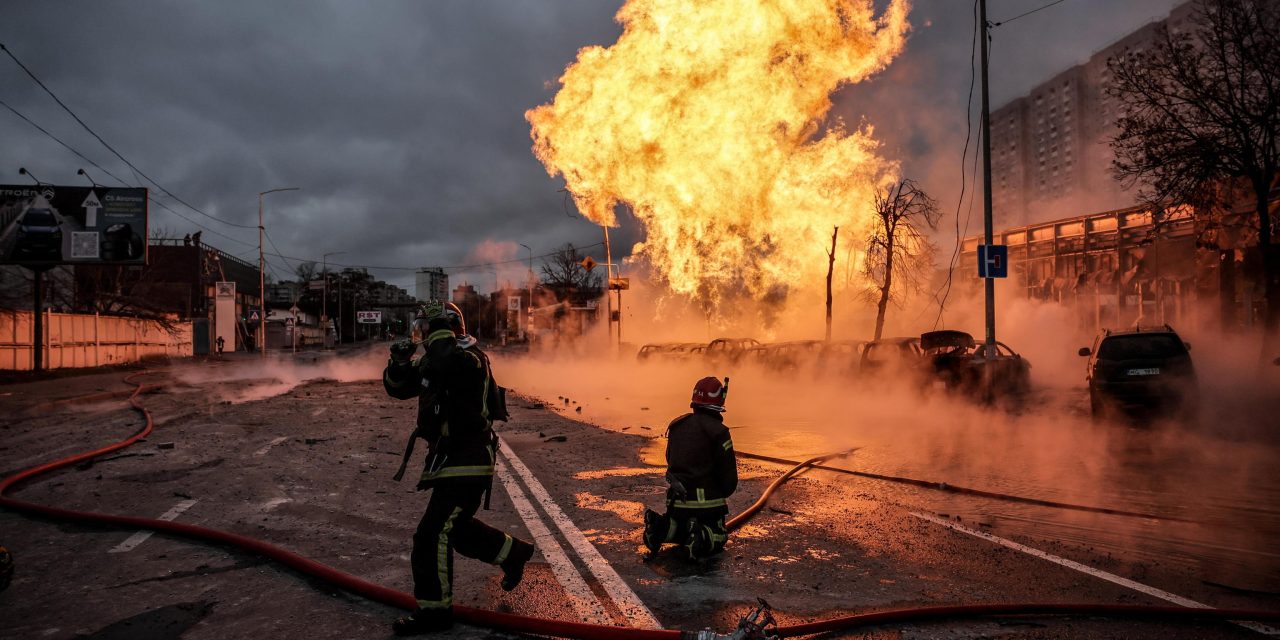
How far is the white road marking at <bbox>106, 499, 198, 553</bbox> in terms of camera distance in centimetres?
536

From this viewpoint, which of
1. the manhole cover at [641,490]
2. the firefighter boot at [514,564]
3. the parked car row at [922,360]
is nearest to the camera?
the firefighter boot at [514,564]

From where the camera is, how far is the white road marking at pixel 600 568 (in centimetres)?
402

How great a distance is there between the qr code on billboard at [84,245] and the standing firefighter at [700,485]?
3300 cm

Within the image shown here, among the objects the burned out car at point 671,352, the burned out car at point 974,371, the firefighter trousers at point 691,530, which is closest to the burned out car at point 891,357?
the burned out car at point 974,371

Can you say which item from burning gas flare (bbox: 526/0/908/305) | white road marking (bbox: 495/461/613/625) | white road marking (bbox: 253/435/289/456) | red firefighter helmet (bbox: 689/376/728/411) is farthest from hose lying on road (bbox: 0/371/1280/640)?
burning gas flare (bbox: 526/0/908/305)

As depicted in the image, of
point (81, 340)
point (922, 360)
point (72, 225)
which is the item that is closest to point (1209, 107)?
point (922, 360)

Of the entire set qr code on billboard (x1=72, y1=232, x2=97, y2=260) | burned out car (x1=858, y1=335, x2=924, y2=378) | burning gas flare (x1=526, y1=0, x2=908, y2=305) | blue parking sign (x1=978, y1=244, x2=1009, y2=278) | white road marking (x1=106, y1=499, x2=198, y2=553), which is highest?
burning gas flare (x1=526, y1=0, x2=908, y2=305)

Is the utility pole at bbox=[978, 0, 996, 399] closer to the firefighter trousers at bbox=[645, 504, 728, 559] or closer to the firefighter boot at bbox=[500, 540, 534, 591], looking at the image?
the firefighter trousers at bbox=[645, 504, 728, 559]

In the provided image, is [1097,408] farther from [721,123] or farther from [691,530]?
[721,123]

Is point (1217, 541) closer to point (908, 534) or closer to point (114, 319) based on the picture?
point (908, 534)

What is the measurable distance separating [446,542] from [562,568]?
3.82 feet

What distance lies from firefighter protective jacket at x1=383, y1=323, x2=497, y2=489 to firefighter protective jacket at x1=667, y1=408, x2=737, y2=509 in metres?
1.55

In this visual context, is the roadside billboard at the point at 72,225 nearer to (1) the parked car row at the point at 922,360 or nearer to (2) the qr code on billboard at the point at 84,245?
(2) the qr code on billboard at the point at 84,245

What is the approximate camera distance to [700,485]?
17.0 feet
